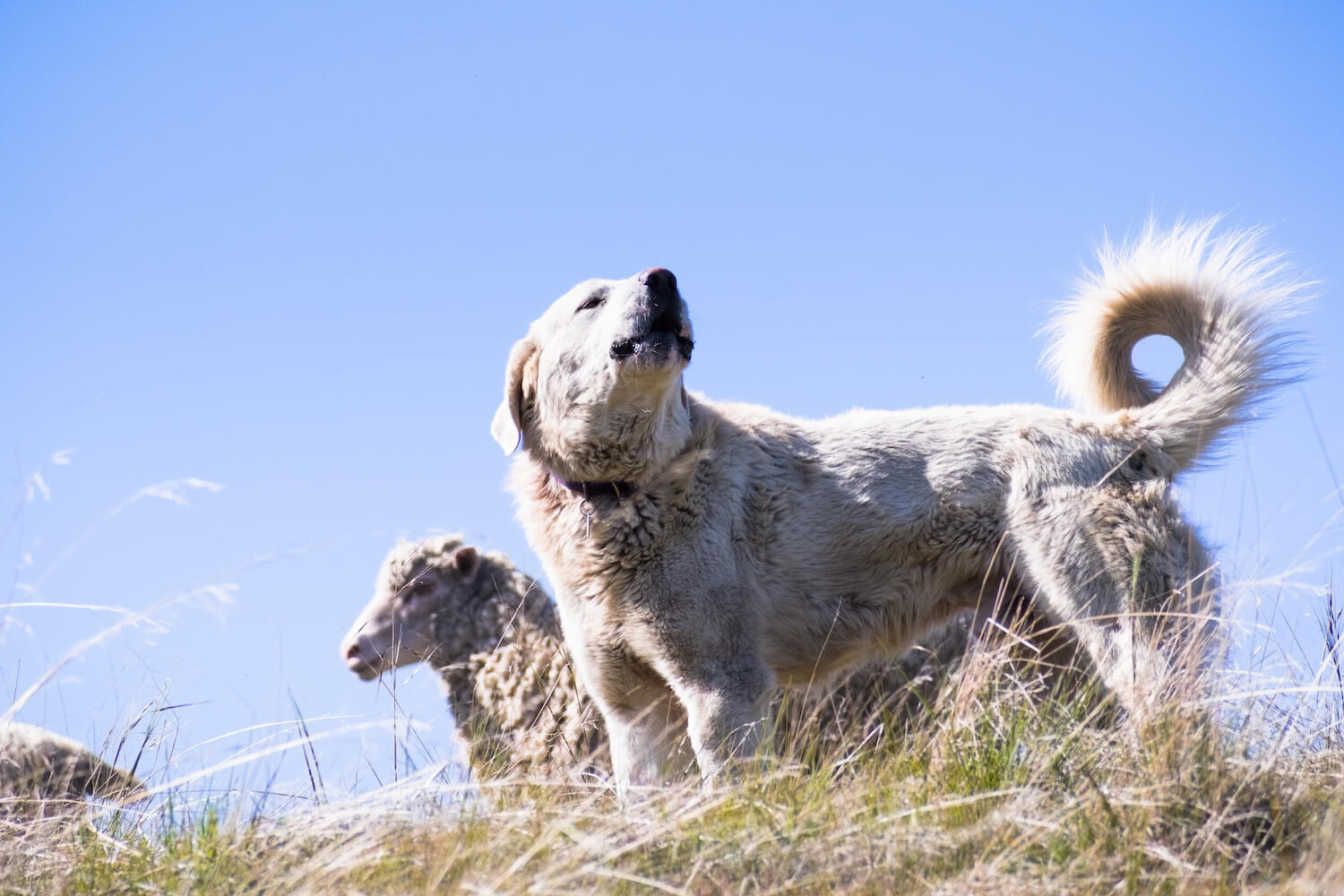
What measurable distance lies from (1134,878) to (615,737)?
97.7 inches

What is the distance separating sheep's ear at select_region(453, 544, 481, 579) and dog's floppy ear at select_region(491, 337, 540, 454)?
4.82ft

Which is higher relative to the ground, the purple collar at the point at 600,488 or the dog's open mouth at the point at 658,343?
the dog's open mouth at the point at 658,343

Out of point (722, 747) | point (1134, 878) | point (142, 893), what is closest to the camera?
point (1134, 878)

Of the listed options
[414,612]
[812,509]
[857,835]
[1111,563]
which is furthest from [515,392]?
[857,835]

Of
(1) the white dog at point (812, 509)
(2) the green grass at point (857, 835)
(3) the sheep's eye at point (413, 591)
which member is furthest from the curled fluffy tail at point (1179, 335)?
(3) the sheep's eye at point (413, 591)

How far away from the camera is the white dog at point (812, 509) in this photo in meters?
4.68

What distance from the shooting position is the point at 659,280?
493 cm

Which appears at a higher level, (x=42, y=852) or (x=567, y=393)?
(x=567, y=393)

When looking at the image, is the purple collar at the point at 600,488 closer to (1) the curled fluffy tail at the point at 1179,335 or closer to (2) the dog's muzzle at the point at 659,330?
(2) the dog's muzzle at the point at 659,330

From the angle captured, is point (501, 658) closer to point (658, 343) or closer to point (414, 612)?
point (414, 612)

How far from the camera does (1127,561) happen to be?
4.68 meters

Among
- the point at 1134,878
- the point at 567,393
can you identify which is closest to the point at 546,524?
the point at 567,393

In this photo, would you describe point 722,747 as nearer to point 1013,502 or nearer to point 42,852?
point 1013,502

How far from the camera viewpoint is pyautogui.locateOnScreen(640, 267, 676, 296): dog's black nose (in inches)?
193
